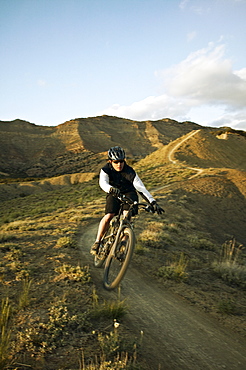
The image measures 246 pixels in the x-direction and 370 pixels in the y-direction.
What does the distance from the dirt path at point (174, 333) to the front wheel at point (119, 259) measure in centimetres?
30

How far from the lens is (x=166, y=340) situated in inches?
181

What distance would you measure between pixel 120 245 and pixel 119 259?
286mm

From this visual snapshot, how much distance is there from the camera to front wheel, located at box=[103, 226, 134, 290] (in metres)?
5.49

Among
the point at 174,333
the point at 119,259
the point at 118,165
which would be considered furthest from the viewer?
the point at 118,165

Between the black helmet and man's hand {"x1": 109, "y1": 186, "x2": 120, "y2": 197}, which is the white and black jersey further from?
man's hand {"x1": 109, "y1": 186, "x2": 120, "y2": 197}

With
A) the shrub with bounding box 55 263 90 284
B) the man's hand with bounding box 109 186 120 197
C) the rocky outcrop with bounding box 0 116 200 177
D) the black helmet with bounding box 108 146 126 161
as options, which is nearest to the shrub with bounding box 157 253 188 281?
the shrub with bounding box 55 263 90 284

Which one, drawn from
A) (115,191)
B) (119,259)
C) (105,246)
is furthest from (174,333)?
(115,191)

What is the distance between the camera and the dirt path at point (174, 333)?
13.6 ft

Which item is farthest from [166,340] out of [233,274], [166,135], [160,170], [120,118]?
[120,118]

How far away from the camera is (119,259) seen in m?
5.73

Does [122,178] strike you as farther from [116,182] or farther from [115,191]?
[115,191]

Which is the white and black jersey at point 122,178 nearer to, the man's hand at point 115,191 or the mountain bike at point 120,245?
the mountain bike at point 120,245

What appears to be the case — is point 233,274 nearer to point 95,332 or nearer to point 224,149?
point 95,332

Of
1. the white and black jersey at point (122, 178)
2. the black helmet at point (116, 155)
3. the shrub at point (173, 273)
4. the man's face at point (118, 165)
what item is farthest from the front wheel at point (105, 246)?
the shrub at point (173, 273)
